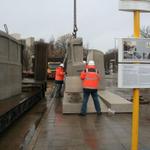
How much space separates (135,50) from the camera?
25.4ft

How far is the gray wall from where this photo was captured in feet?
43.0

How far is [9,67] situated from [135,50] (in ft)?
24.6

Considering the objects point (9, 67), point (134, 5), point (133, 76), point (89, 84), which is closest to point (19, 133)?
point (9, 67)

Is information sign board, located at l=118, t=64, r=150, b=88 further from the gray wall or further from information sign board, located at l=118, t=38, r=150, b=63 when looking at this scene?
the gray wall

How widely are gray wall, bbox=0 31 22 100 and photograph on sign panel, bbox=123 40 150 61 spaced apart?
598cm

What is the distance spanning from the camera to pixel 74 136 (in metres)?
10.5

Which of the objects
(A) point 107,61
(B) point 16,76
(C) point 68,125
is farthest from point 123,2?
(A) point 107,61

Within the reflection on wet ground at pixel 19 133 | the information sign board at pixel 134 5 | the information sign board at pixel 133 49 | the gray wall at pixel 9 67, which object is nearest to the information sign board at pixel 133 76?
the information sign board at pixel 133 49

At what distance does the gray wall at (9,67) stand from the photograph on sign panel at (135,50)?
5.98m

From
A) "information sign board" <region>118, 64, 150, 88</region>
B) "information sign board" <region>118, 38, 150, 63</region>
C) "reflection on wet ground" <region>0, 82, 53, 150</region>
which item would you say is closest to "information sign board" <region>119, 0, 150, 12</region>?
"information sign board" <region>118, 38, 150, 63</region>

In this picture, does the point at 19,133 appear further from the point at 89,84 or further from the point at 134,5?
the point at 134,5

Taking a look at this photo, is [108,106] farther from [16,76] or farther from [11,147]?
[11,147]

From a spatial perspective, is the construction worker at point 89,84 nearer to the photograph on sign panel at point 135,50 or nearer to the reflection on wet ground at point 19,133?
the reflection on wet ground at point 19,133

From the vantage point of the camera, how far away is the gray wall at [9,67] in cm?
1309
